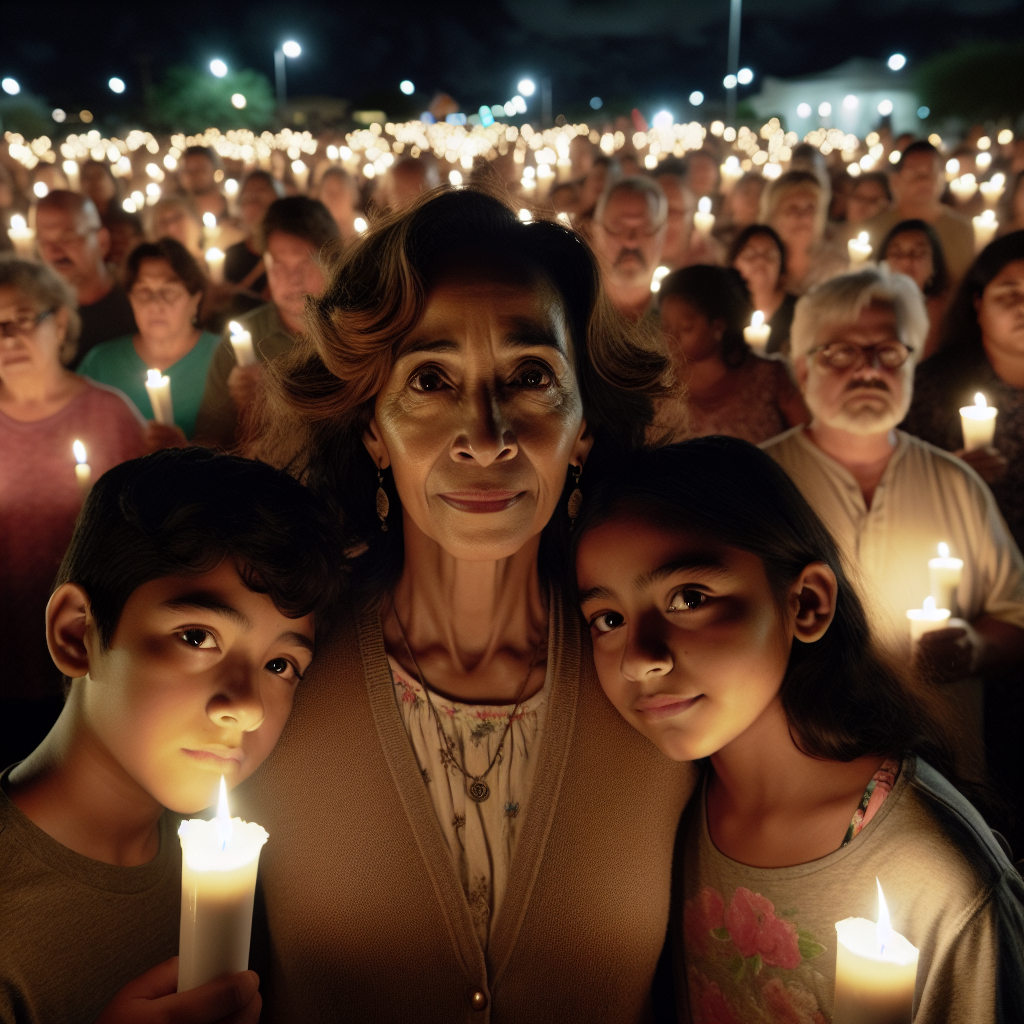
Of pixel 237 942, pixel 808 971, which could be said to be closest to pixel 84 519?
pixel 237 942

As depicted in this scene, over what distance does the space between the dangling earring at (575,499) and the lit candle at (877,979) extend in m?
1.09

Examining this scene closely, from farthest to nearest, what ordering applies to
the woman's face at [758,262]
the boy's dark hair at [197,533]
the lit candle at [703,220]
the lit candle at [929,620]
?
the lit candle at [703,220] < the woman's face at [758,262] < the lit candle at [929,620] < the boy's dark hair at [197,533]

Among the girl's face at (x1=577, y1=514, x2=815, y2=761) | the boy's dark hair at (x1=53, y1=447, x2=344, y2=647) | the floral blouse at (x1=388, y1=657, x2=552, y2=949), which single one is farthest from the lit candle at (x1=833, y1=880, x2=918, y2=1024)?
the boy's dark hair at (x1=53, y1=447, x2=344, y2=647)

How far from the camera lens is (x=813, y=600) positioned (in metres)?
2.04

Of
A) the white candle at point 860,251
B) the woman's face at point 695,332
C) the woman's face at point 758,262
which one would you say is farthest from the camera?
the white candle at point 860,251

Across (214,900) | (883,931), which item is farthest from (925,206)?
(214,900)

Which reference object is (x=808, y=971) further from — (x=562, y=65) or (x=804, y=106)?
(x=562, y=65)

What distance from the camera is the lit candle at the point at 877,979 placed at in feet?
4.34

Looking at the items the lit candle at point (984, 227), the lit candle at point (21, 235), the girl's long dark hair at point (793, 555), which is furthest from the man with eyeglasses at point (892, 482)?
the lit candle at point (21, 235)

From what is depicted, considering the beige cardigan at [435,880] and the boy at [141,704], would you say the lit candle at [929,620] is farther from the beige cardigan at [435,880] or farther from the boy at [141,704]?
the boy at [141,704]

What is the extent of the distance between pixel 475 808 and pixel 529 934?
0.25m

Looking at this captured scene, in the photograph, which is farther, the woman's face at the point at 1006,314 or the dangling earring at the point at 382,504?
the woman's face at the point at 1006,314

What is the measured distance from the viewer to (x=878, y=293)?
380 centimetres

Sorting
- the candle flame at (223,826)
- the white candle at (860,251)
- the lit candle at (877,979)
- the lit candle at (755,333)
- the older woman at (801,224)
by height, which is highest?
the older woman at (801,224)
